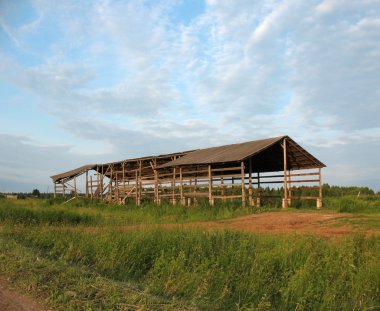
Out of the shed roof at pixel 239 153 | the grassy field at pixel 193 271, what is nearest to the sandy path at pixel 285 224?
the grassy field at pixel 193 271

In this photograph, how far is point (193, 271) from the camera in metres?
6.38

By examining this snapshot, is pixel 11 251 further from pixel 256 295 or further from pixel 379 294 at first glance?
pixel 379 294

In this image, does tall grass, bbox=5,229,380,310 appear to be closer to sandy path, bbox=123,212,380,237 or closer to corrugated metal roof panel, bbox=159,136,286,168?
sandy path, bbox=123,212,380,237

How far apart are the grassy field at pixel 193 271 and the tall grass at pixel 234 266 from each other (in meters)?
0.02

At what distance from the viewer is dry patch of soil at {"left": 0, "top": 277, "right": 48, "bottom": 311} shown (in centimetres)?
461

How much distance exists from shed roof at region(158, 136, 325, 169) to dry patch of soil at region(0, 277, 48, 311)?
13.9 meters

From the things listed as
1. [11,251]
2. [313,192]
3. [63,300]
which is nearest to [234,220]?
[11,251]

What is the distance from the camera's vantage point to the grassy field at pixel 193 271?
500 cm

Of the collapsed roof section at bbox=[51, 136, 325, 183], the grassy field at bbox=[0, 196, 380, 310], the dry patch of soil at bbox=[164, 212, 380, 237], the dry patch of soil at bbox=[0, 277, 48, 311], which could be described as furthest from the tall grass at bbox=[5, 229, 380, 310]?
the collapsed roof section at bbox=[51, 136, 325, 183]

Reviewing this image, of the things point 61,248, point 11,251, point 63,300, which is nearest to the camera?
point 63,300

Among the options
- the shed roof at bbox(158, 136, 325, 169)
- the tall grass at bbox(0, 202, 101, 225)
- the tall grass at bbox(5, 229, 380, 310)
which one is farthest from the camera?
the shed roof at bbox(158, 136, 325, 169)

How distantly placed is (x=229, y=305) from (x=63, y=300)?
2095 millimetres

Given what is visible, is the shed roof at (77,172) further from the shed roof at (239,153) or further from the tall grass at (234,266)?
the tall grass at (234,266)

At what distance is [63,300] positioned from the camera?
4676mm
